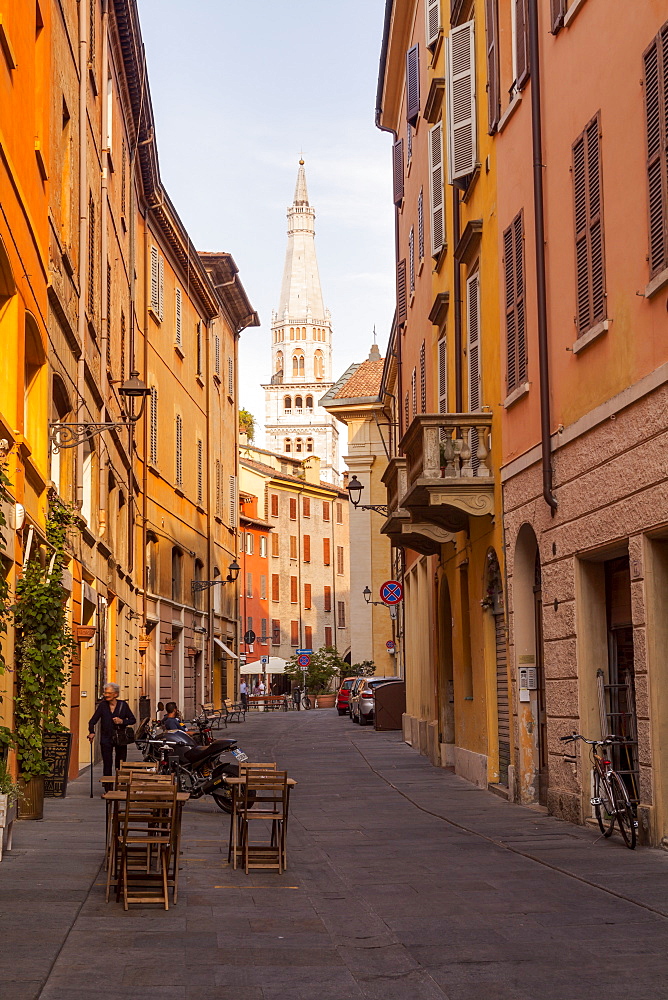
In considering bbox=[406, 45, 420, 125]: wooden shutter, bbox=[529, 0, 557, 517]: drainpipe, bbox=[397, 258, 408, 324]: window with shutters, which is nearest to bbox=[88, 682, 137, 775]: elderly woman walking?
bbox=[529, 0, 557, 517]: drainpipe

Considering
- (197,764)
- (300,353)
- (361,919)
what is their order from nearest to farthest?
1. (361,919)
2. (197,764)
3. (300,353)

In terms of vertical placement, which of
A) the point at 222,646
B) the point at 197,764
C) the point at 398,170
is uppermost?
the point at 398,170

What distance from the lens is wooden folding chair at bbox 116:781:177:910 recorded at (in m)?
9.91

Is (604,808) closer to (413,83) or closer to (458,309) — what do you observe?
(458,309)

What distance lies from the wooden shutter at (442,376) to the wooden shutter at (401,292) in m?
Answer: 8.15

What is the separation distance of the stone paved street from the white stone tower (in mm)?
168121

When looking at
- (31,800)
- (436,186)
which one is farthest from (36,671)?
(436,186)

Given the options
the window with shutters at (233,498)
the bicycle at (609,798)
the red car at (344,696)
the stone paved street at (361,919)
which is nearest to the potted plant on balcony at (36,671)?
the stone paved street at (361,919)

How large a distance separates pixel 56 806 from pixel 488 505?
7.37 meters

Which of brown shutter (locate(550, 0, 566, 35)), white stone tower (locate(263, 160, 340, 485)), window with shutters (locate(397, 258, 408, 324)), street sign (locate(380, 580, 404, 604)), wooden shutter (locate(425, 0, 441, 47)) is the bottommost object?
street sign (locate(380, 580, 404, 604))

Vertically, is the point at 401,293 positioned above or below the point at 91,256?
above

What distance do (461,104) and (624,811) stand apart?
487 inches

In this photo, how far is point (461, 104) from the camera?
20.8 meters

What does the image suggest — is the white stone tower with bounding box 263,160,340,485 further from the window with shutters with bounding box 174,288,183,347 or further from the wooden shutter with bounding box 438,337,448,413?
the wooden shutter with bounding box 438,337,448,413
